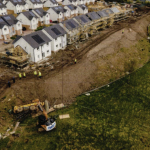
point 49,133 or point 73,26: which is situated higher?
point 73,26

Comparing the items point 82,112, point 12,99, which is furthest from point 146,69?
point 12,99

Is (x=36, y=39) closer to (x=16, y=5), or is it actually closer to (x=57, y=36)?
(x=57, y=36)

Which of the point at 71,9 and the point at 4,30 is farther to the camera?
the point at 71,9

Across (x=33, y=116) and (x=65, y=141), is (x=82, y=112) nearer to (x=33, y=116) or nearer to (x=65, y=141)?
(x=65, y=141)

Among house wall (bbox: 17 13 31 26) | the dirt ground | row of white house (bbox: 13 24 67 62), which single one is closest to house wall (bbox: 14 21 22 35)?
house wall (bbox: 17 13 31 26)

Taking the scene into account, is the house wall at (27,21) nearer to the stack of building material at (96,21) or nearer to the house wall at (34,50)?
the stack of building material at (96,21)

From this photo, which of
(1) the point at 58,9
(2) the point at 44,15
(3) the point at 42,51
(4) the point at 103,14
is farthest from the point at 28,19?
(4) the point at 103,14
